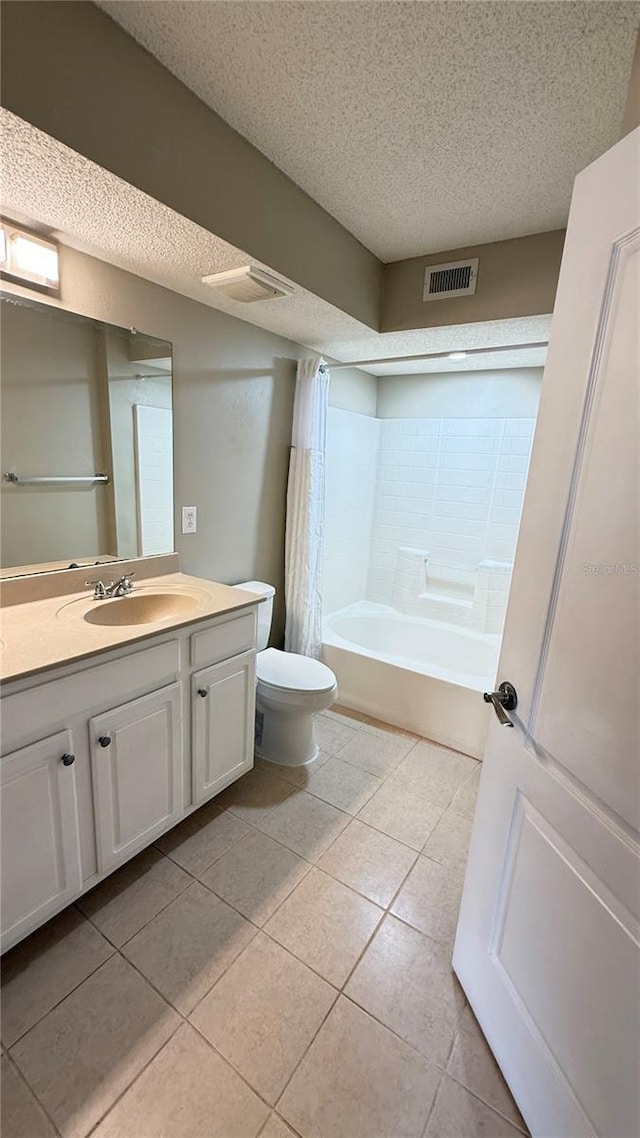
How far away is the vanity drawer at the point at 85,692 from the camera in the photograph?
1077mm

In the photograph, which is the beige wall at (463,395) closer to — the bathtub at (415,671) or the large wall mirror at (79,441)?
the bathtub at (415,671)

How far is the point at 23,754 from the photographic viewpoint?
3.60 feet

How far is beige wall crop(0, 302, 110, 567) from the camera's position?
1.43 m

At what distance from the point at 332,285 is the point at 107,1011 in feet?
8.00

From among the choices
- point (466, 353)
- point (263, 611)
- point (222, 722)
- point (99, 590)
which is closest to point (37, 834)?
point (222, 722)

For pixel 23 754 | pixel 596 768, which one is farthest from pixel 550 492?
pixel 23 754

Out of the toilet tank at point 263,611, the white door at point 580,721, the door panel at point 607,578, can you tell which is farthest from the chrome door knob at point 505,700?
the toilet tank at point 263,611

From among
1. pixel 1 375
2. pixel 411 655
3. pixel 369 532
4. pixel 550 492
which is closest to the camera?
pixel 550 492

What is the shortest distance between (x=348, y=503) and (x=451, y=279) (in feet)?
4.83

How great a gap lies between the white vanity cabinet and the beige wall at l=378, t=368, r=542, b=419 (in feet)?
6.94

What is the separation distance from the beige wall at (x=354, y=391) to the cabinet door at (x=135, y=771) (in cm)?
211

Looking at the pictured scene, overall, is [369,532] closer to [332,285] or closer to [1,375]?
[332,285]

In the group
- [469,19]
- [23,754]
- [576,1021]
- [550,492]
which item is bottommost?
[576,1021]

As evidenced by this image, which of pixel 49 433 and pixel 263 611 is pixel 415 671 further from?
pixel 49 433
